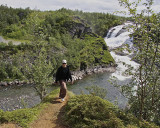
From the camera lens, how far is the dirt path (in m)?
9.26

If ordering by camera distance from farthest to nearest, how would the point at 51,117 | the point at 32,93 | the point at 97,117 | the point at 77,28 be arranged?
the point at 77,28 < the point at 32,93 < the point at 51,117 < the point at 97,117

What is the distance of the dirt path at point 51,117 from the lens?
926 centimetres

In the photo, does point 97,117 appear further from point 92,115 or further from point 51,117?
point 51,117

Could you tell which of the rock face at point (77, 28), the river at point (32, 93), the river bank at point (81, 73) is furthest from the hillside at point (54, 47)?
the river at point (32, 93)

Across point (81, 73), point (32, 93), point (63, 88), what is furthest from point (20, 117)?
point (81, 73)

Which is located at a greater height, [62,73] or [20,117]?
[62,73]

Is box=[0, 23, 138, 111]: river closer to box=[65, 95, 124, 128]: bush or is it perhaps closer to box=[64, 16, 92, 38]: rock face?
box=[65, 95, 124, 128]: bush

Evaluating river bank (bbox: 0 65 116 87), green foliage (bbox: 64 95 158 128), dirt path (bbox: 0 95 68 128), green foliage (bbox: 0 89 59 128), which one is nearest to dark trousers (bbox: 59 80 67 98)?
dirt path (bbox: 0 95 68 128)

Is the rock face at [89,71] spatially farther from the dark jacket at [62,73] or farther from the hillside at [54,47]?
the dark jacket at [62,73]

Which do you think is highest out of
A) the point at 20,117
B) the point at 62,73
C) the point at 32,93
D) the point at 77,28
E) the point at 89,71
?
the point at 77,28

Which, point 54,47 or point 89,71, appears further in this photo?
point 54,47

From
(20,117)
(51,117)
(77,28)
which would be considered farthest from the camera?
(77,28)

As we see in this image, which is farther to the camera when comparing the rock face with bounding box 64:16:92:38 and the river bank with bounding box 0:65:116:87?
the rock face with bounding box 64:16:92:38

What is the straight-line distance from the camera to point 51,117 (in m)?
10.4
